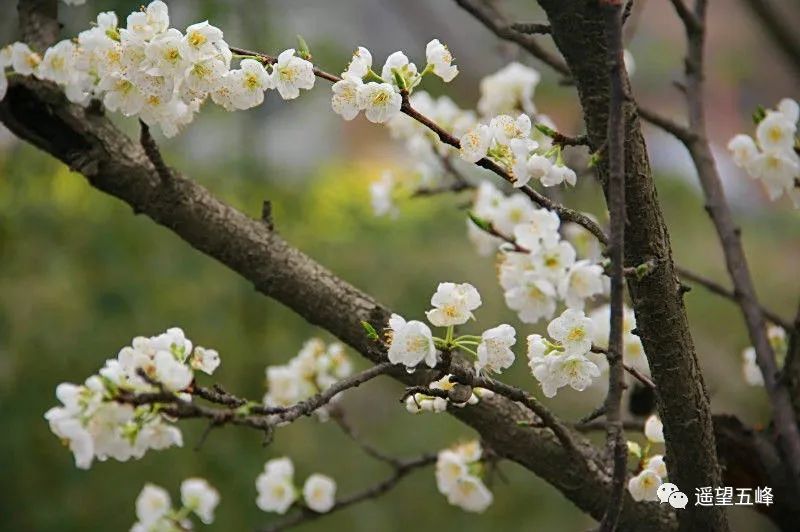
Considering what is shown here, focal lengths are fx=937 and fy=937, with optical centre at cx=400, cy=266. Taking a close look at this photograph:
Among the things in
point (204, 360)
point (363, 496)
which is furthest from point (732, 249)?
point (204, 360)

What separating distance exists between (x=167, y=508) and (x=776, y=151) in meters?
0.71

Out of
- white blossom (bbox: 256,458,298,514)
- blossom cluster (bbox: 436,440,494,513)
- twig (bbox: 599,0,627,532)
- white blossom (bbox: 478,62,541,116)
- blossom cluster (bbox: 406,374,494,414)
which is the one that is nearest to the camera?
twig (bbox: 599,0,627,532)

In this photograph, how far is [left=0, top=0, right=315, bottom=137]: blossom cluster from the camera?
2.18ft

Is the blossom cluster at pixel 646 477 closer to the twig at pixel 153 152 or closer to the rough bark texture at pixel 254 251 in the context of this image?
the rough bark texture at pixel 254 251

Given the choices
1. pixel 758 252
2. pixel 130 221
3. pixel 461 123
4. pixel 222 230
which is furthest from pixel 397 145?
pixel 222 230

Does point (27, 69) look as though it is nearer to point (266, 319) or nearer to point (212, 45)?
point (212, 45)

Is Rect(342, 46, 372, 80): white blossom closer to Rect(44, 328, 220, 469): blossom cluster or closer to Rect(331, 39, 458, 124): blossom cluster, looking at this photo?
Rect(331, 39, 458, 124): blossom cluster

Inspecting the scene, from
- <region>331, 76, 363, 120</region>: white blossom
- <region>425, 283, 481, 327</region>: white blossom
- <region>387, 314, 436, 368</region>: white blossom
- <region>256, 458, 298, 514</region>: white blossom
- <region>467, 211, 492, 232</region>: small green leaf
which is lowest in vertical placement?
<region>256, 458, 298, 514</region>: white blossom

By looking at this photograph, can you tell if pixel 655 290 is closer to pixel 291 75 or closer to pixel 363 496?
pixel 291 75

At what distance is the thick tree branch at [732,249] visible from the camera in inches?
34.3

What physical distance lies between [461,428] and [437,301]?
4.83 ft

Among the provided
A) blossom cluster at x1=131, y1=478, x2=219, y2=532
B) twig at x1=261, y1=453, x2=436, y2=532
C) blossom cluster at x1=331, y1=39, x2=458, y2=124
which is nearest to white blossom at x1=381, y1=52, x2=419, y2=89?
blossom cluster at x1=331, y1=39, x2=458, y2=124

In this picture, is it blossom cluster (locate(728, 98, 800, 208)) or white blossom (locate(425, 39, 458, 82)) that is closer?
white blossom (locate(425, 39, 458, 82))

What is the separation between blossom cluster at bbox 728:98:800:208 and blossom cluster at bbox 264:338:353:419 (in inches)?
17.9
